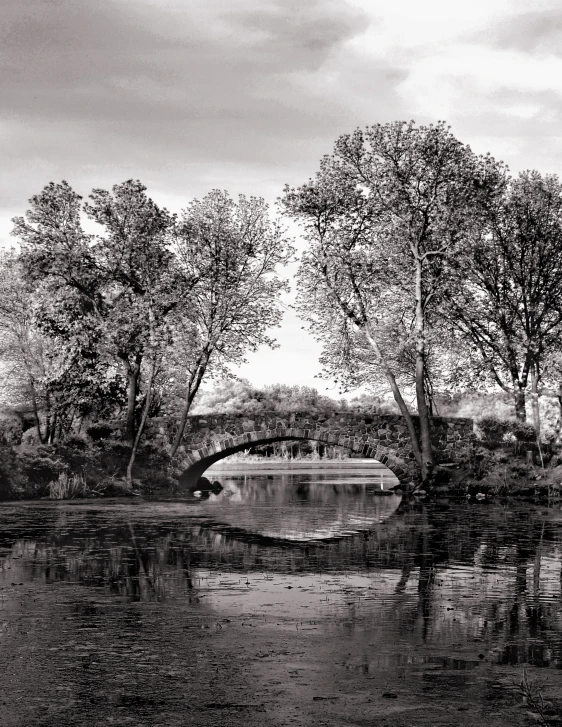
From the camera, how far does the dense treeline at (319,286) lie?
38.8 meters

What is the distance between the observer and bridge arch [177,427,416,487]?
40781mm

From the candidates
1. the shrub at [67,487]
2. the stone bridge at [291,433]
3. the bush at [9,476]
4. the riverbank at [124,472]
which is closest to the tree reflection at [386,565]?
the bush at [9,476]

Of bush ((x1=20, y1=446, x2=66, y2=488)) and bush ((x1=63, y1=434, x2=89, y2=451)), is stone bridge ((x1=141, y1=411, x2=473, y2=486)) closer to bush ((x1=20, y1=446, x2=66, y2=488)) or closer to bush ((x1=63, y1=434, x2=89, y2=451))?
bush ((x1=63, y1=434, x2=89, y2=451))

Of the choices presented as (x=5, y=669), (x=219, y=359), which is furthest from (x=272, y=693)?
(x=219, y=359)

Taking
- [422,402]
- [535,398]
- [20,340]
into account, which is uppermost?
[20,340]

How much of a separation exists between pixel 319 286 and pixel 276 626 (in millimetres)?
31673

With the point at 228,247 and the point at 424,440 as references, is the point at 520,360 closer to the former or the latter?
the point at 424,440

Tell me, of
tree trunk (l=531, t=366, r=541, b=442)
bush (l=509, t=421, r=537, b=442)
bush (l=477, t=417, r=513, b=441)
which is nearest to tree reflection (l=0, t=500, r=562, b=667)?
bush (l=477, t=417, r=513, b=441)

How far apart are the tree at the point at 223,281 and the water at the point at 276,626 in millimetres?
19943

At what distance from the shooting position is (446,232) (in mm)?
38875

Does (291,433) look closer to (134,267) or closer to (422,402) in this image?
(422,402)

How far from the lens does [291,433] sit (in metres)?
41.8

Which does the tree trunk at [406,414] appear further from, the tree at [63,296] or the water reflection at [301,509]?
the tree at [63,296]

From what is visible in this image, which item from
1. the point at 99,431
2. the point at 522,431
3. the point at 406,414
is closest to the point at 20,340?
the point at 99,431
